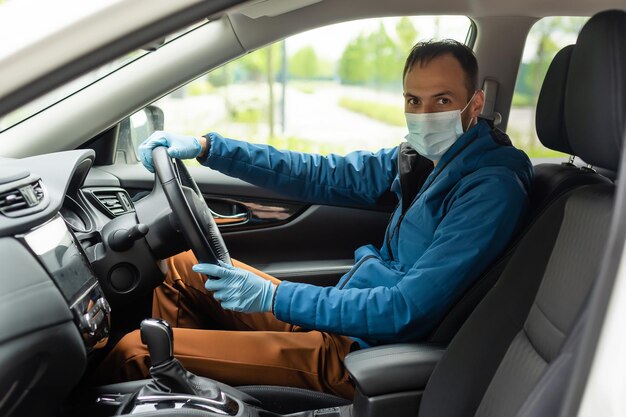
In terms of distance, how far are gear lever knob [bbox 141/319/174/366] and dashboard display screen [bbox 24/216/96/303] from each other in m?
0.17

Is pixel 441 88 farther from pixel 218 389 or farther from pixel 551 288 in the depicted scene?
pixel 218 389

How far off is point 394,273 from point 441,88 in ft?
1.79

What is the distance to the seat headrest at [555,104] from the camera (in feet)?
4.92

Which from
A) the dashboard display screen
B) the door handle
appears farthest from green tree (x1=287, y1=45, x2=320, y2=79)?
the dashboard display screen

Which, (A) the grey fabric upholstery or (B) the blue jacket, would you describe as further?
(B) the blue jacket

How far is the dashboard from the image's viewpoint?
3.87ft

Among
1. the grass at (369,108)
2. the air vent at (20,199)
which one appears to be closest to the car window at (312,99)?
the grass at (369,108)

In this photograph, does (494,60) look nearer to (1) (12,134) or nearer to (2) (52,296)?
(1) (12,134)

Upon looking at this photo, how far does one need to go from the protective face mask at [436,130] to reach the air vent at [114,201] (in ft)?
2.96

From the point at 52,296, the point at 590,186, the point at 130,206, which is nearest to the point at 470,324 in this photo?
the point at 590,186

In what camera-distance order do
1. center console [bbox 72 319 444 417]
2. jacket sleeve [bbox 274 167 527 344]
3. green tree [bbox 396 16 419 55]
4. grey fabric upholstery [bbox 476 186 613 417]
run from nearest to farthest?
grey fabric upholstery [bbox 476 186 613 417], center console [bbox 72 319 444 417], jacket sleeve [bbox 274 167 527 344], green tree [bbox 396 16 419 55]

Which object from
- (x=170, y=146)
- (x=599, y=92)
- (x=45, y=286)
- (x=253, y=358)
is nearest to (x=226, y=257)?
(x=253, y=358)

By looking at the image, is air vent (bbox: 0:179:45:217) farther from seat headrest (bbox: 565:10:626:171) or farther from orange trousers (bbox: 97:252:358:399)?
seat headrest (bbox: 565:10:626:171)

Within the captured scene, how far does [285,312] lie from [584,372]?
949 mm
